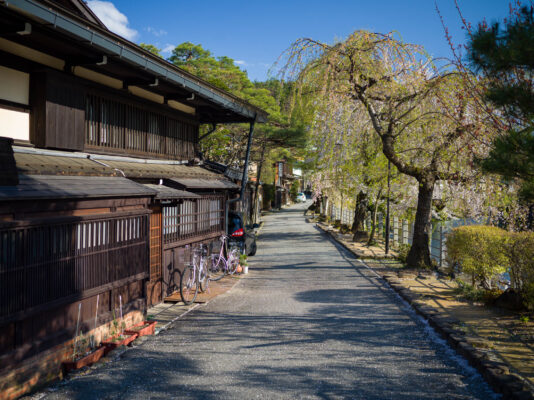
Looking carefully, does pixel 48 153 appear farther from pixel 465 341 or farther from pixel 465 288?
Result: pixel 465 288

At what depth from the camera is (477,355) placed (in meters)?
6.06

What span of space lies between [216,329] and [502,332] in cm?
503

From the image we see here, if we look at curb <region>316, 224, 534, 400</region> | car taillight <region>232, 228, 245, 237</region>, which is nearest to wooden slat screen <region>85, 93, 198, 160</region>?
car taillight <region>232, 228, 245, 237</region>

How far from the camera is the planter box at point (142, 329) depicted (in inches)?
293

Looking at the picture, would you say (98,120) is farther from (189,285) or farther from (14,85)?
(189,285)

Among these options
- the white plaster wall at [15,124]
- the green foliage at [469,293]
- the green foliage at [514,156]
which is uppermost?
the white plaster wall at [15,124]

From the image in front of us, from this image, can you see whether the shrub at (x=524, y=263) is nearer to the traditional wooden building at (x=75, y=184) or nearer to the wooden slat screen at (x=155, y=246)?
the traditional wooden building at (x=75, y=184)

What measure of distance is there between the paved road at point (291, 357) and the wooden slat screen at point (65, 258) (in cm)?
123

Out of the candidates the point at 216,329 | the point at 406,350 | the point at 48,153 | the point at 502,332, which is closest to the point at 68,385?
the point at 216,329

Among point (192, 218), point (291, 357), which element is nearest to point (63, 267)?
point (291, 357)

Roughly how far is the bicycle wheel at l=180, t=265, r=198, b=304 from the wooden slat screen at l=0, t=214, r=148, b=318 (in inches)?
70.5

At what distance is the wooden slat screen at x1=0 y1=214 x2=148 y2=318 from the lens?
502 centimetres

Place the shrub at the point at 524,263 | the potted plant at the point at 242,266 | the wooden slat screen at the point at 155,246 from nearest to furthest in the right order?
the shrub at the point at 524,263 → the wooden slat screen at the point at 155,246 → the potted plant at the point at 242,266

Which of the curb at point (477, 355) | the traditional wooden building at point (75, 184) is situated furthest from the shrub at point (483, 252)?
the traditional wooden building at point (75, 184)
